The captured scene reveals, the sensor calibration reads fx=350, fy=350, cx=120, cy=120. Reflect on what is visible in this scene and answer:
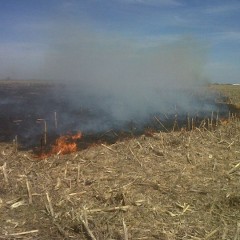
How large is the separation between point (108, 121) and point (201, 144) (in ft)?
23.2

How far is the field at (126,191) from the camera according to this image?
6250 mm

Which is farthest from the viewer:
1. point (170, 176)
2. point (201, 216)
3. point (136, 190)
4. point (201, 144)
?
point (201, 144)

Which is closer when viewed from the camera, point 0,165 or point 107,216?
point 107,216

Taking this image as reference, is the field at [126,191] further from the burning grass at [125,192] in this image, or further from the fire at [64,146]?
the fire at [64,146]

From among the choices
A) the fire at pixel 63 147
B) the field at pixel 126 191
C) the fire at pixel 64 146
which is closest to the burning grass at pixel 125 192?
the field at pixel 126 191

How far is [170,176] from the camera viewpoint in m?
8.98

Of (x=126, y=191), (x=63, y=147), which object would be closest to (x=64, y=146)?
(x=63, y=147)

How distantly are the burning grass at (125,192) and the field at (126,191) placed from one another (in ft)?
0.06

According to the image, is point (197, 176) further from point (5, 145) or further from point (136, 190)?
point (5, 145)

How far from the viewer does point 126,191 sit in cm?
768

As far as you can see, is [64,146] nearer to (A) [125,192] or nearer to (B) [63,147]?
(B) [63,147]

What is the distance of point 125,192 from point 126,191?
0.09 meters

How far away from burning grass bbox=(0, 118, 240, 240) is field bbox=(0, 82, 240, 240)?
0.02 meters

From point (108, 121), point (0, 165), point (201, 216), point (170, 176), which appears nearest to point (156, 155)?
point (170, 176)
